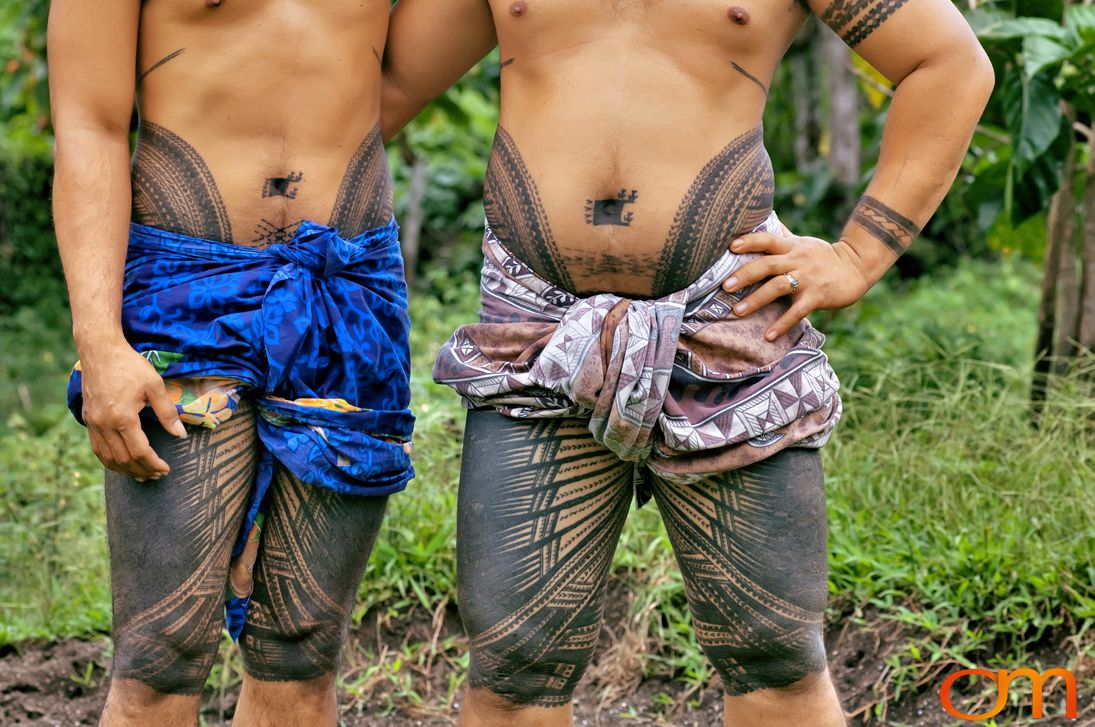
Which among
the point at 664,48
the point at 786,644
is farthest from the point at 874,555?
the point at 664,48

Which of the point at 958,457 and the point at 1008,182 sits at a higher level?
the point at 1008,182

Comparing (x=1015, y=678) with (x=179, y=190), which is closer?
(x=179, y=190)

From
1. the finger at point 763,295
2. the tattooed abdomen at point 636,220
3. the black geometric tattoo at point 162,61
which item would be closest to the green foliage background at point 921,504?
the finger at point 763,295

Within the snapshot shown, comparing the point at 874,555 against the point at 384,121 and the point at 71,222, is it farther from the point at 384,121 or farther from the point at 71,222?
the point at 71,222

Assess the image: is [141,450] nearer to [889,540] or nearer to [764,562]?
[764,562]

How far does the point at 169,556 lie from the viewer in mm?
2428

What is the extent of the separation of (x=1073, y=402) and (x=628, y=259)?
7.69 ft

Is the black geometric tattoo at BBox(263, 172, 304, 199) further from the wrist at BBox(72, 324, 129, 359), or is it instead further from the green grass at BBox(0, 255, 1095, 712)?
the green grass at BBox(0, 255, 1095, 712)

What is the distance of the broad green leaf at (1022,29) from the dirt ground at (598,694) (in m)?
1.81

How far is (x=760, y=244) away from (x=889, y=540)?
176cm

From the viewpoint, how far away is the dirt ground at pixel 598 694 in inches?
137

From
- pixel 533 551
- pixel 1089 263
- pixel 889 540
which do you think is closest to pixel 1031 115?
pixel 1089 263

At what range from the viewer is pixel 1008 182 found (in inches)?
158

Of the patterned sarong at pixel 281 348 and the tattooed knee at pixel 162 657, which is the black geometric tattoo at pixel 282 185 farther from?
the tattooed knee at pixel 162 657
